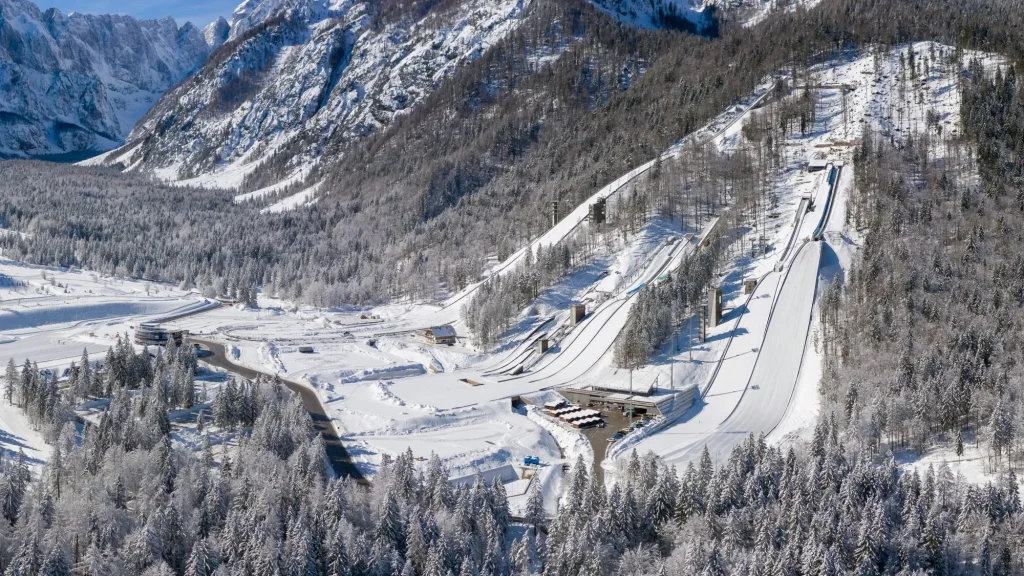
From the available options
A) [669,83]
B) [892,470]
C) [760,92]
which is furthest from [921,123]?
[892,470]

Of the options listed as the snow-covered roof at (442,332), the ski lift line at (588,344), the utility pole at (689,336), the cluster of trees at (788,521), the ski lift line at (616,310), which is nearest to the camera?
the cluster of trees at (788,521)

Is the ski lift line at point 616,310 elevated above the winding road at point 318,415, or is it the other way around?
the ski lift line at point 616,310

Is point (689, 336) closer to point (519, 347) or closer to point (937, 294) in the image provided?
point (519, 347)

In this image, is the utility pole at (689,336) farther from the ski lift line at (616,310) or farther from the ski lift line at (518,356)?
the ski lift line at (518,356)

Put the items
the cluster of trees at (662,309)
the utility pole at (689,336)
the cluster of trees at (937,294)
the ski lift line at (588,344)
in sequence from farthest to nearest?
the ski lift line at (588,344)
the utility pole at (689,336)
the cluster of trees at (662,309)
the cluster of trees at (937,294)

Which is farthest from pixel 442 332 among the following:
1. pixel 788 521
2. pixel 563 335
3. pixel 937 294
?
pixel 788 521

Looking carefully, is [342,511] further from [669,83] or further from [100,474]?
[669,83]

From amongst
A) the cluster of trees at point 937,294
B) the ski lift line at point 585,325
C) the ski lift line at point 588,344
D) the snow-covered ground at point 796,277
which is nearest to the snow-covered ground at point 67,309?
the ski lift line at point 588,344

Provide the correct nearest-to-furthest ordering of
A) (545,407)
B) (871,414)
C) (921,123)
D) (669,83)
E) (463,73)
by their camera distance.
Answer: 1. (871,414)
2. (545,407)
3. (921,123)
4. (669,83)
5. (463,73)
